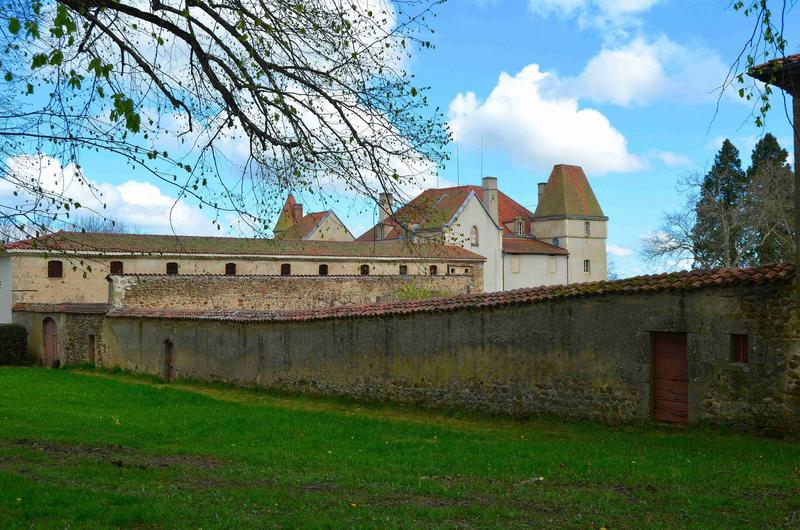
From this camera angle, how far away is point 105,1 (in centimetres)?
982

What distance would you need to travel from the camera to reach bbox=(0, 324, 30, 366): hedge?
33.9 m

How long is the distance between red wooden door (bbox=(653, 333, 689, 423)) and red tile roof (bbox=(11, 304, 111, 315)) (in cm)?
2232

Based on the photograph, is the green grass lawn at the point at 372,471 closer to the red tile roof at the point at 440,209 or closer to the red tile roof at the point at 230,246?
the red tile roof at the point at 440,209

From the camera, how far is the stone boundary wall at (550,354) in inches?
532

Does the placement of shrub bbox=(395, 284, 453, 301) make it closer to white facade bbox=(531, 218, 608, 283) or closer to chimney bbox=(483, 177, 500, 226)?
chimney bbox=(483, 177, 500, 226)

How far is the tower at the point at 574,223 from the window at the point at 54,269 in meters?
43.3

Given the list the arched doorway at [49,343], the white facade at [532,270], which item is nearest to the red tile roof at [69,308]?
the arched doorway at [49,343]

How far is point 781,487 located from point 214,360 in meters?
17.8

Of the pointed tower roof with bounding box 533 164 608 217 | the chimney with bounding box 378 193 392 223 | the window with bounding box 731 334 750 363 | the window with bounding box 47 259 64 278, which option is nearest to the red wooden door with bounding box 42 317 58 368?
the window with bounding box 47 259 64 278

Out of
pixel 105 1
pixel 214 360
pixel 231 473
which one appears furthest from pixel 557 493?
pixel 214 360

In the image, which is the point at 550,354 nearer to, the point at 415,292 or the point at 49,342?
the point at 49,342

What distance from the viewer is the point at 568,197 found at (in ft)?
234

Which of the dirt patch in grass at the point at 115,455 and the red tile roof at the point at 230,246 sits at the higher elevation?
the red tile roof at the point at 230,246

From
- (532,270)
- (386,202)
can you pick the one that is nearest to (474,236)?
(532,270)
